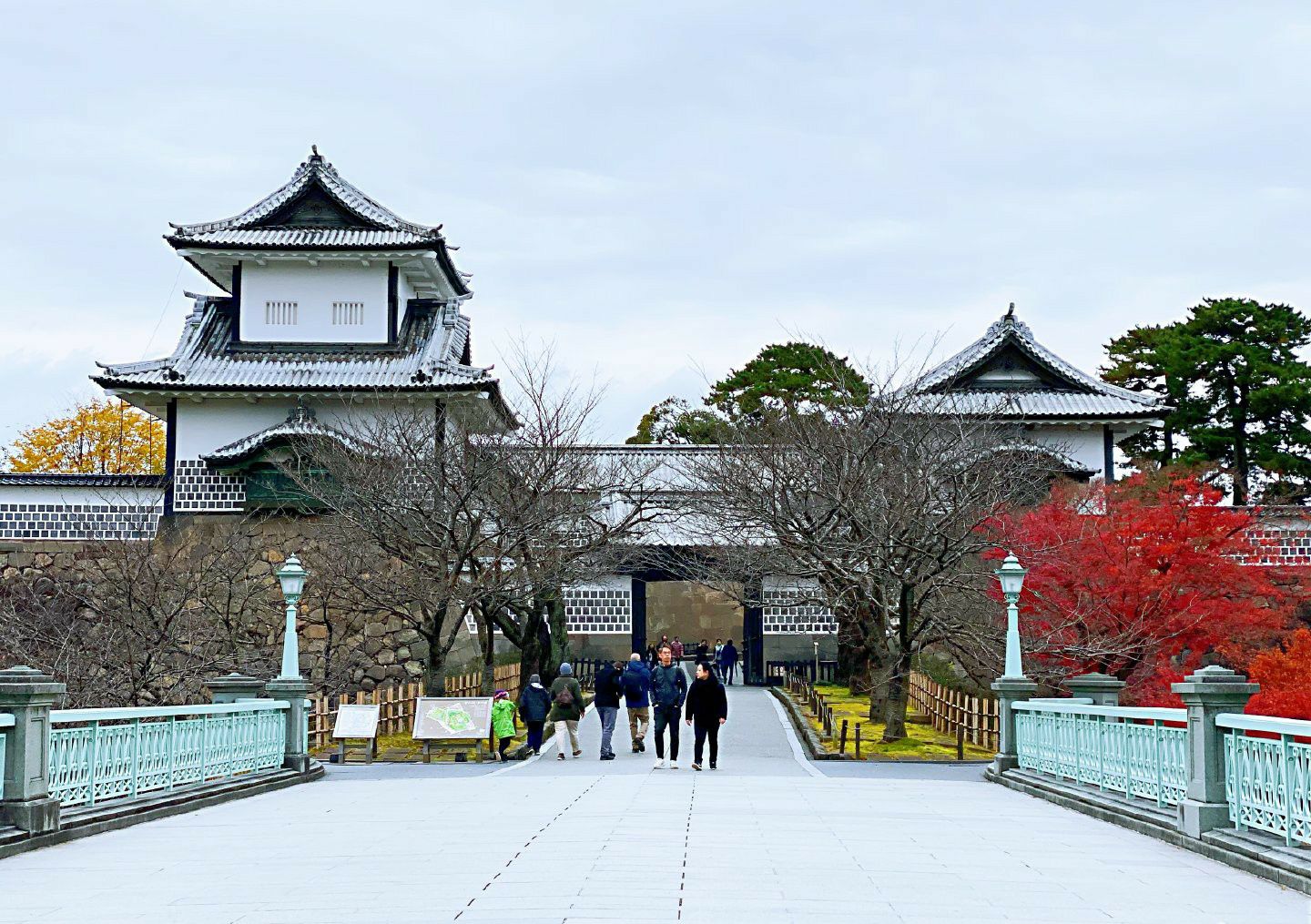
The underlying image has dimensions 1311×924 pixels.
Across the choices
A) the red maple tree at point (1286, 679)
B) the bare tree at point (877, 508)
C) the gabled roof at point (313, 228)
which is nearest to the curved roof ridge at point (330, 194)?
the gabled roof at point (313, 228)

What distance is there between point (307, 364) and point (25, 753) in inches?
1003

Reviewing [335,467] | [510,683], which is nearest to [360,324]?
[335,467]

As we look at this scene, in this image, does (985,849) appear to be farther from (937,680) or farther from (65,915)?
(937,680)

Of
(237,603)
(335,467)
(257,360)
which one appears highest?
(257,360)

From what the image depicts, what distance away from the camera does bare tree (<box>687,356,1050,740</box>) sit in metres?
26.1

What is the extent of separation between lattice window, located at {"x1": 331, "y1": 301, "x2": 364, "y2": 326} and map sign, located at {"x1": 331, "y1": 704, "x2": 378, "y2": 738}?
1522 centimetres

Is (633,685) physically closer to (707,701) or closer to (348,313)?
(707,701)

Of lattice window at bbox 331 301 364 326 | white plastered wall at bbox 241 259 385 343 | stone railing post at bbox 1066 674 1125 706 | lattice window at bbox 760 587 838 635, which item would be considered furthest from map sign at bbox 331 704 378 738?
lattice window at bbox 760 587 838 635

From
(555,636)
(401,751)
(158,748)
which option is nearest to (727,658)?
(555,636)

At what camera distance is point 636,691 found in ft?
80.3

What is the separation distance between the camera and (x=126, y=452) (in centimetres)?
5891

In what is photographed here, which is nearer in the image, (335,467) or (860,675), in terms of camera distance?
(335,467)

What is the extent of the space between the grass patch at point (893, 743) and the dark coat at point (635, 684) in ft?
11.2

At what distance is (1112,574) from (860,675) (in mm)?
10155
